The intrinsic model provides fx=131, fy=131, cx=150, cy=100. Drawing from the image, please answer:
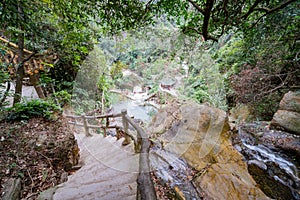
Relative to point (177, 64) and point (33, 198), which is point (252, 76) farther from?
point (33, 198)

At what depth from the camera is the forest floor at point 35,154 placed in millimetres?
1506

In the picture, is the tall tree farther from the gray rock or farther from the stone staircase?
the gray rock

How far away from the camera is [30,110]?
8.08 ft

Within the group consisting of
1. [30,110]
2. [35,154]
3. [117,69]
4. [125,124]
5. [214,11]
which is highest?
[214,11]

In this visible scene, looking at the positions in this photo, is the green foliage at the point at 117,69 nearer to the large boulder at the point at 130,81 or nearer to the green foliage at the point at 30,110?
the large boulder at the point at 130,81

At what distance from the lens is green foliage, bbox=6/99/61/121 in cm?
229

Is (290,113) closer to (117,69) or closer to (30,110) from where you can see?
(117,69)

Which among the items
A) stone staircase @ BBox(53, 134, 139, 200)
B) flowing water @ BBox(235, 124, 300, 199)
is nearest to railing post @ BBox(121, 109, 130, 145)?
stone staircase @ BBox(53, 134, 139, 200)

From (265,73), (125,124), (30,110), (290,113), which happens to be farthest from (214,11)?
(290,113)

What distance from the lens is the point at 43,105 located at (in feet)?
8.55

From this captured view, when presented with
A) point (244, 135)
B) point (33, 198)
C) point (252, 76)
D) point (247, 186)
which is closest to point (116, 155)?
point (33, 198)

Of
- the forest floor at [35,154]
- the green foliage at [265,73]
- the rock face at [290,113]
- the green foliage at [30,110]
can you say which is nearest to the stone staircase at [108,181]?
the forest floor at [35,154]

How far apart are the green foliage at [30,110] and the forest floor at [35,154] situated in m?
0.11

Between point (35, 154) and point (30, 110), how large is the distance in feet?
3.45
